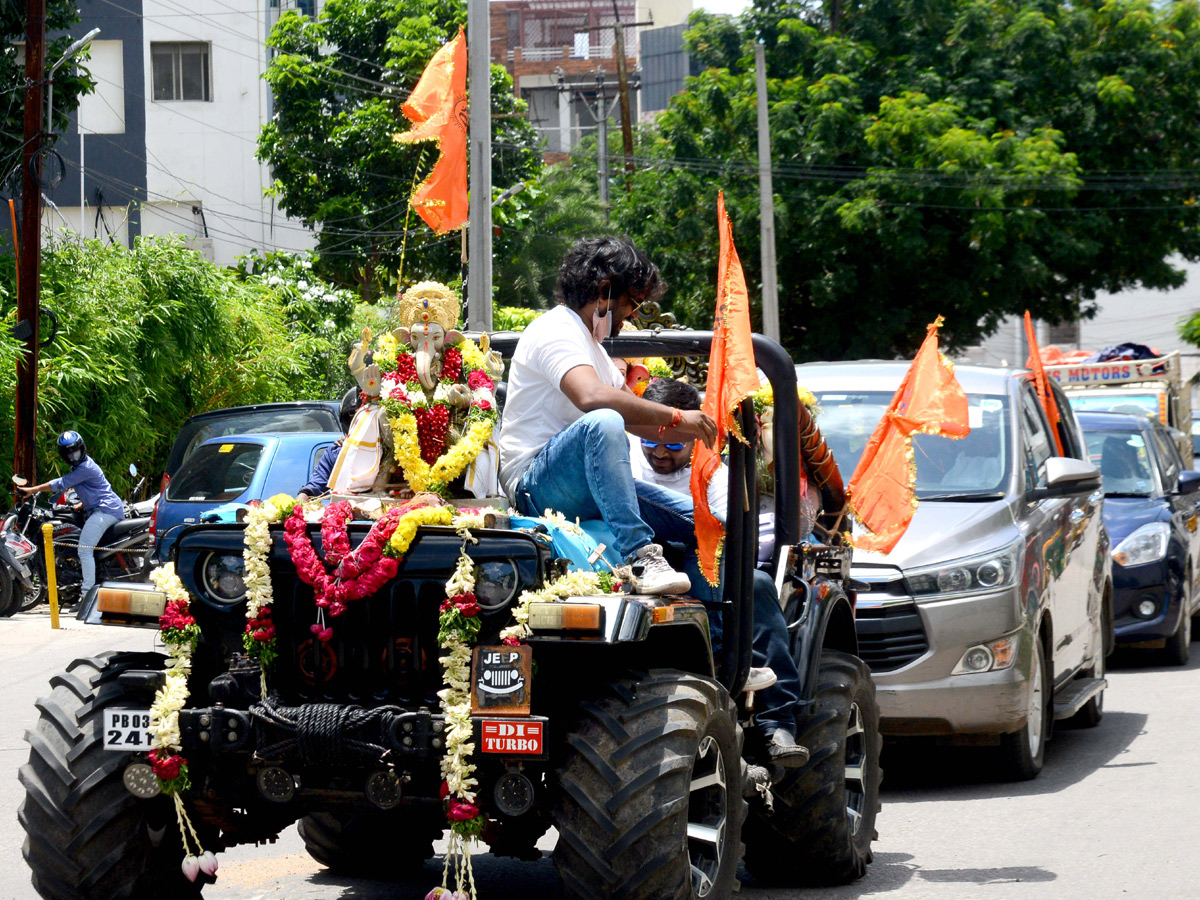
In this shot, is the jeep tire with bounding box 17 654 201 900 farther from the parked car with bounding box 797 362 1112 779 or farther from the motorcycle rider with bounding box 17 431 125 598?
the motorcycle rider with bounding box 17 431 125 598

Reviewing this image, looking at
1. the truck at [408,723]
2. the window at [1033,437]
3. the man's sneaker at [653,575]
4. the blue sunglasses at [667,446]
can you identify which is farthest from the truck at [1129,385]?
the truck at [408,723]

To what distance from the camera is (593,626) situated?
13.3 feet

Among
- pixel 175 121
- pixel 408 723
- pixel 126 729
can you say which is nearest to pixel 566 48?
pixel 175 121

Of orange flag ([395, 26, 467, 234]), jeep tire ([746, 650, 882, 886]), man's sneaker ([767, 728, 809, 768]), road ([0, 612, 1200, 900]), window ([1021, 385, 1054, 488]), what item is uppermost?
orange flag ([395, 26, 467, 234])

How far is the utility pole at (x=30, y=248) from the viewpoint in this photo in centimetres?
1748

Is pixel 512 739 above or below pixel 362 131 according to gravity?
below

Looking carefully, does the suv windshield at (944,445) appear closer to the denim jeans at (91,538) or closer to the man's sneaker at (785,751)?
the man's sneaker at (785,751)

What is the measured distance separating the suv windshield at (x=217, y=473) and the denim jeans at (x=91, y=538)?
5.63ft

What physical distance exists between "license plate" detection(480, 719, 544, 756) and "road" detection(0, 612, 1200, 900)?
1754mm

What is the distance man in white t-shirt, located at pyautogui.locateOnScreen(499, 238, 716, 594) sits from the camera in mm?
4586

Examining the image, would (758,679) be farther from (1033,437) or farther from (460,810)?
(1033,437)

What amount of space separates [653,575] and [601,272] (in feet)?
3.86

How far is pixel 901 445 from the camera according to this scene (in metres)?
6.83

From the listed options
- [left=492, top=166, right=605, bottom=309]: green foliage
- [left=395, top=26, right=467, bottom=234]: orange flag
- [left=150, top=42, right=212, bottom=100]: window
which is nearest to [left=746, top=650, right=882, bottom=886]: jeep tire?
[left=395, top=26, right=467, bottom=234]: orange flag
